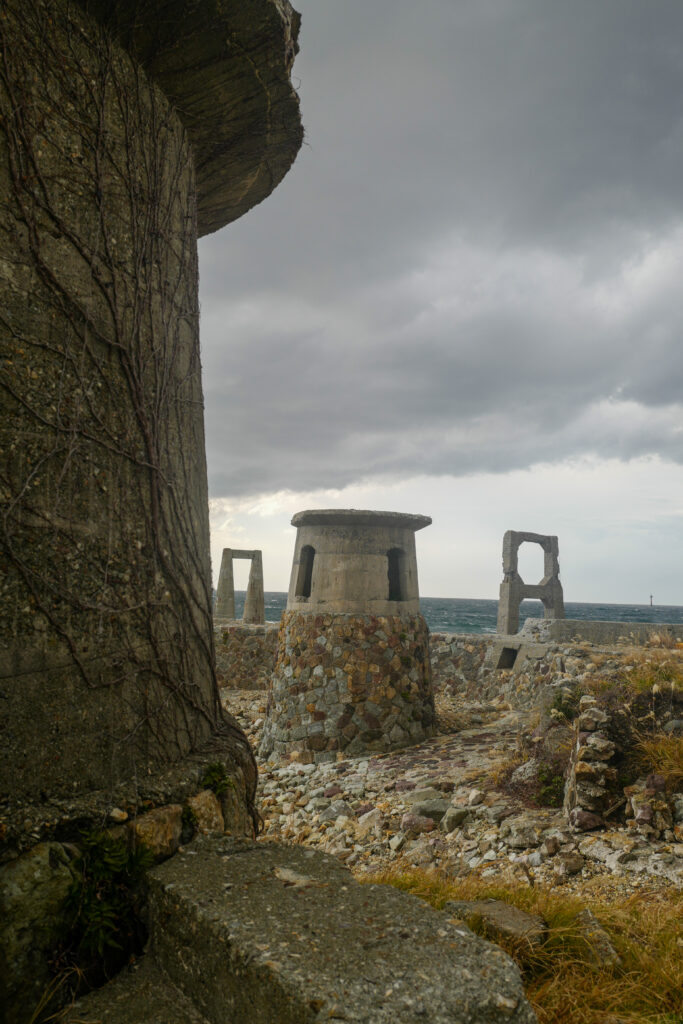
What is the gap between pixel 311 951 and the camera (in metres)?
1.71

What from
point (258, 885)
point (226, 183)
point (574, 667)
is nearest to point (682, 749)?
point (574, 667)

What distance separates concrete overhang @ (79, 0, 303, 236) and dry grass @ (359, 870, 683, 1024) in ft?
12.1

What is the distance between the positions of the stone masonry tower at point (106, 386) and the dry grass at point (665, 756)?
4016 millimetres

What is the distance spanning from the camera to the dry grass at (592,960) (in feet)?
7.16

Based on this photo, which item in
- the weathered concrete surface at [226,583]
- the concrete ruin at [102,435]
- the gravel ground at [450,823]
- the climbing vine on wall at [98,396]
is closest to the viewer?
the concrete ruin at [102,435]

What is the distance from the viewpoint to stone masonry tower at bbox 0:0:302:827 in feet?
6.86

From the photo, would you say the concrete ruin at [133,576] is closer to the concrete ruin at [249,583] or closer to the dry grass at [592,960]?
the dry grass at [592,960]

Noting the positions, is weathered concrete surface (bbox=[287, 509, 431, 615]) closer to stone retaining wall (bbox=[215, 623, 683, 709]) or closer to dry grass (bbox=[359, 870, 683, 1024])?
stone retaining wall (bbox=[215, 623, 683, 709])

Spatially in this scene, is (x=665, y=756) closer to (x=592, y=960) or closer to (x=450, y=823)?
(x=450, y=823)

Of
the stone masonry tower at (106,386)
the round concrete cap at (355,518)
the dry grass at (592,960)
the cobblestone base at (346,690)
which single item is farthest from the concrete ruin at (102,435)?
the round concrete cap at (355,518)

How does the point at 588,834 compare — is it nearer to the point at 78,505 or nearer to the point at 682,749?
the point at 682,749

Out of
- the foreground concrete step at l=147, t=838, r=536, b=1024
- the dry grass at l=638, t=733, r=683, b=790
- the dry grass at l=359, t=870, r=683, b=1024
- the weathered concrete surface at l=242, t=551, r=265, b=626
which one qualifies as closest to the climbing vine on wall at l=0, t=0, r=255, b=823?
the foreground concrete step at l=147, t=838, r=536, b=1024

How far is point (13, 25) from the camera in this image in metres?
2.24

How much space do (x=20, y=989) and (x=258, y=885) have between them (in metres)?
0.71
